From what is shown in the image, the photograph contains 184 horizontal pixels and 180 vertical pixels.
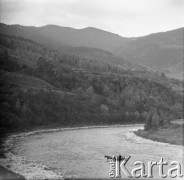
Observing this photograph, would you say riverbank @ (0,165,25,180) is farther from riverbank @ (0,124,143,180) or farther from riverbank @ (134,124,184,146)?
riverbank @ (134,124,184,146)

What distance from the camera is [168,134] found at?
113 metres

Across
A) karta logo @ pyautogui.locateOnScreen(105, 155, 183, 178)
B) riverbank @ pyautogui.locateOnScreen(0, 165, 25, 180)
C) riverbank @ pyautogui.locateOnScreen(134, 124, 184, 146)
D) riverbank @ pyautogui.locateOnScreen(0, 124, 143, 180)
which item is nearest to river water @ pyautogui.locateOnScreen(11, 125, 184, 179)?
karta logo @ pyautogui.locateOnScreen(105, 155, 183, 178)

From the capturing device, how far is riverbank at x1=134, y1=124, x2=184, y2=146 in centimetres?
10362

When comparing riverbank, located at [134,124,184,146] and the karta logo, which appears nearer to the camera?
the karta logo

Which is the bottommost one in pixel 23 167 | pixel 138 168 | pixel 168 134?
pixel 23 167

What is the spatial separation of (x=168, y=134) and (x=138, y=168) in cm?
4746

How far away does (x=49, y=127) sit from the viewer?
15162 cm

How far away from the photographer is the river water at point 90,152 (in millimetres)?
68250

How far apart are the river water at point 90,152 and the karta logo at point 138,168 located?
798mm

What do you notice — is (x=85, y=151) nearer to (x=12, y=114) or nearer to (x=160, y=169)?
(x=160, y=169)

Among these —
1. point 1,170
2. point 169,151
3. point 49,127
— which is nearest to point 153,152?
point 169,151

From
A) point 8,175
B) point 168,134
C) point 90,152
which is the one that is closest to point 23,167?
point 8,175

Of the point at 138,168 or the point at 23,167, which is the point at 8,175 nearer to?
the point at 23,167

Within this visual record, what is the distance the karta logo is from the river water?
A: 2.62 ft
